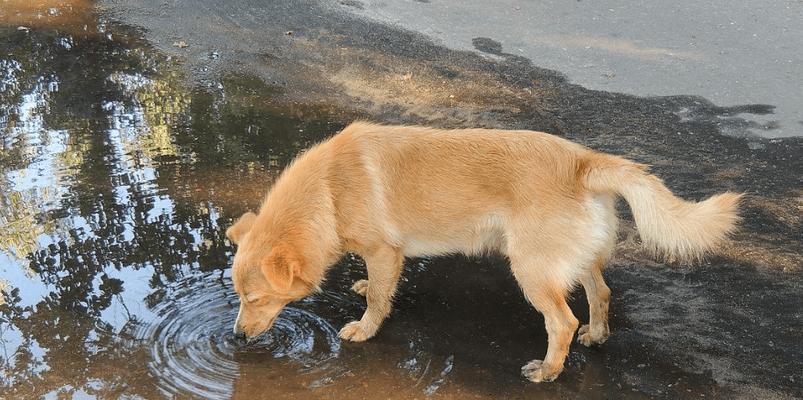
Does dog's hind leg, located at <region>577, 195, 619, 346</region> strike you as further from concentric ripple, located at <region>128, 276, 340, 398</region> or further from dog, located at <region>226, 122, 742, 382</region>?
concentric ripple, located at <region>128, 276, 340, 398</region>

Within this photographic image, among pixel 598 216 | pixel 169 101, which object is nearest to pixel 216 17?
pixel 169 101

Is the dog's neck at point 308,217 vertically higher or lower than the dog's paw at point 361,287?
higher

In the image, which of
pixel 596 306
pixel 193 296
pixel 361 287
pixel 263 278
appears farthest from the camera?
pixel 361 287

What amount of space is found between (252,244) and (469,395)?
1529mm

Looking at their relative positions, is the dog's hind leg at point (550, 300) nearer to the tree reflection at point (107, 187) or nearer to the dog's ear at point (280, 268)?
the dog's ear at point (280, 268)

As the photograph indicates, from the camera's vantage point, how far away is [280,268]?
4.35 meters

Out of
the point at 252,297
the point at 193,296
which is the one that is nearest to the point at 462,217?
the point at 252,297

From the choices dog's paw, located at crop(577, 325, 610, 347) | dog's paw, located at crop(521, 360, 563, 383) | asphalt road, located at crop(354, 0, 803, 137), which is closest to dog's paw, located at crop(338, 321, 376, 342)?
dog's paw, located at crop(521, 360, 563, 383)

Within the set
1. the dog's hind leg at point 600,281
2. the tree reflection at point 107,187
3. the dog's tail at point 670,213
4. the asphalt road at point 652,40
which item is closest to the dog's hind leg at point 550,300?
the dog's hind leg at point 600,281

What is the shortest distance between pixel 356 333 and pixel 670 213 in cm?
205

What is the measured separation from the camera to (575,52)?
9820 millimetres

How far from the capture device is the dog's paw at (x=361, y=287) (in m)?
5.43

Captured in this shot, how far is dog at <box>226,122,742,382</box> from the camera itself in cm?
430

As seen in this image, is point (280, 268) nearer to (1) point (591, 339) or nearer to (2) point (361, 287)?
(2) point (361, 287)
